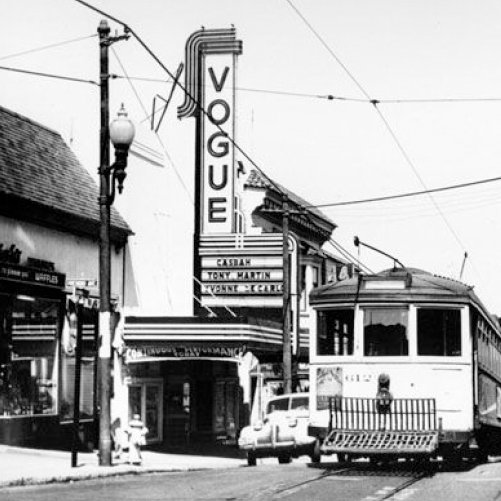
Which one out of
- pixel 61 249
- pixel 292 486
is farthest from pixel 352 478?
pixel 61 249

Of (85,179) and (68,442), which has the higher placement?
(85,179)

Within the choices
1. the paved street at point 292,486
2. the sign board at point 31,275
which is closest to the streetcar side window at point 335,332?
the paved street at point 292,486

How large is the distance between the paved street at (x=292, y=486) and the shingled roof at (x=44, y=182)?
6.47 meters

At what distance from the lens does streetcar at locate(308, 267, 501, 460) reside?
685 inches

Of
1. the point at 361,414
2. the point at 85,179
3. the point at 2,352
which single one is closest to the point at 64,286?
the point at 2,352

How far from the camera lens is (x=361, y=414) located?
57.7 feet

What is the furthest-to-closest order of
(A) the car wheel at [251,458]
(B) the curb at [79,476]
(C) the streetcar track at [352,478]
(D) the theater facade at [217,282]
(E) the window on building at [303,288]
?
(E) the window on building at [303,288] < (D) the theater facade at [217,282] < (A) the car wheel at [251,458] < (B) the curb at [79,476] < (C) the streetcar track at [352,478]

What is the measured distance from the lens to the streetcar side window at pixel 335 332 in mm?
18531

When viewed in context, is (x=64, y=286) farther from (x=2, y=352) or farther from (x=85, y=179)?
(x=85, y=179)

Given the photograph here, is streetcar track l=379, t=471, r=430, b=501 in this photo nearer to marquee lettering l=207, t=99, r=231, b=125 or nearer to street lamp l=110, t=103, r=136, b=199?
street lamp l=110, t=103, r=136, b=199

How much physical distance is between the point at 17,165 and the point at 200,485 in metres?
9.85

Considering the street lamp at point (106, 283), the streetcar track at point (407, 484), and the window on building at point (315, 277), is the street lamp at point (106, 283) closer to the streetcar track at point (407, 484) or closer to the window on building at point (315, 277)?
the streetcar track at point (407, 484)

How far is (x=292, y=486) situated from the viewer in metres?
14.6

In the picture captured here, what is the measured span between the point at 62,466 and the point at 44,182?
289 inches
